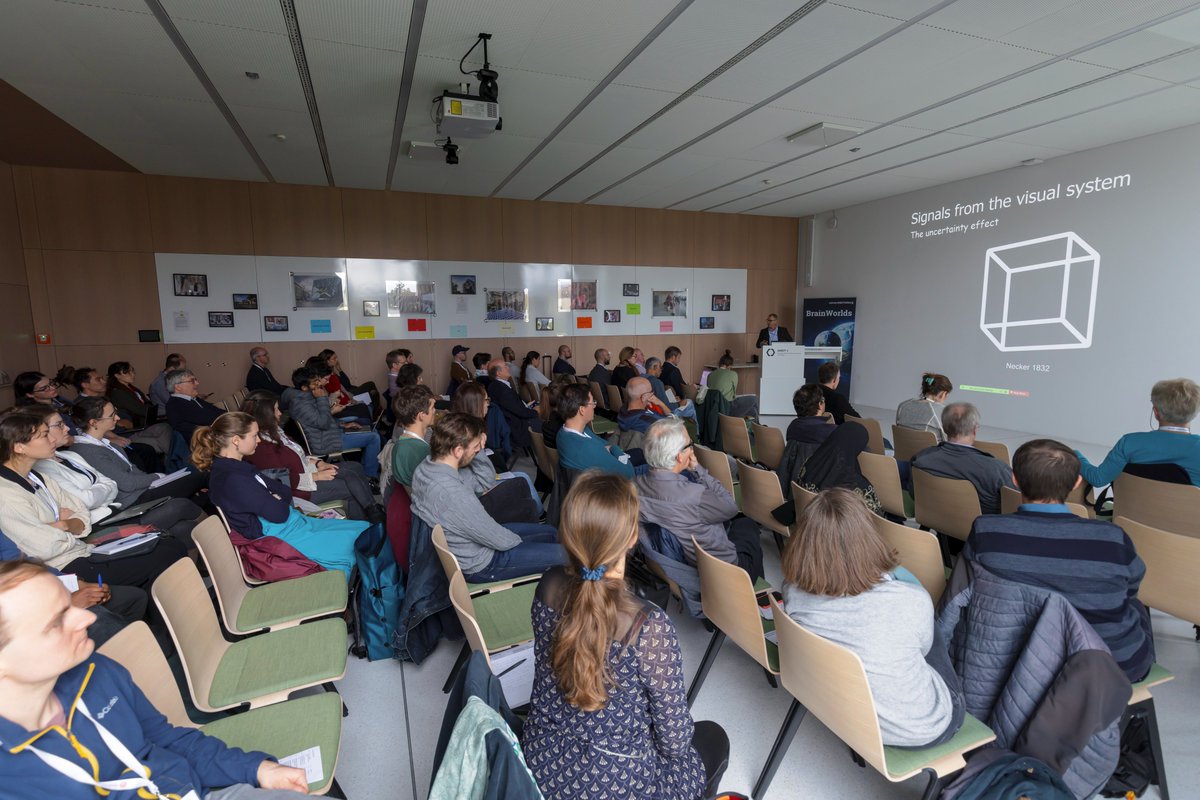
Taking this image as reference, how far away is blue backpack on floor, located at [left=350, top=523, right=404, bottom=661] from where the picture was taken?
278 cm

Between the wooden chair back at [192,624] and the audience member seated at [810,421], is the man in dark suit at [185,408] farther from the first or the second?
the audience member seated at [810,421]

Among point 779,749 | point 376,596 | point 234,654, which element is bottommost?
point 779,749

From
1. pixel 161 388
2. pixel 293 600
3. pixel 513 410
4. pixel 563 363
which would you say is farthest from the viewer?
pixel 563 363

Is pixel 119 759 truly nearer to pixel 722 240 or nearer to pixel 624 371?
pixel 624 371

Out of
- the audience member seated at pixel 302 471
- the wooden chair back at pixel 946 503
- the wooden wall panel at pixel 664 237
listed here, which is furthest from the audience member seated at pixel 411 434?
the wooden wall panel at pixel 664 237

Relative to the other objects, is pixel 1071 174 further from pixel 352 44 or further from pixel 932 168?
pixel 352 44

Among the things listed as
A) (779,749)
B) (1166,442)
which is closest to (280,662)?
(779,749)

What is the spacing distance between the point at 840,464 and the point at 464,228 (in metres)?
7.50

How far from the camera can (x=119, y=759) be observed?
1252 millimetres

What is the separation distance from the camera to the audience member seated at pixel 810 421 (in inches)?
150

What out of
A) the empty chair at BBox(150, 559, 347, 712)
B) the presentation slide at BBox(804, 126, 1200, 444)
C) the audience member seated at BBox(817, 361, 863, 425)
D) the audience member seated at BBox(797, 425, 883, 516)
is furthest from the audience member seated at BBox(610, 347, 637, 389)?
the empty chair at BBox(150, 559, 347, 712)

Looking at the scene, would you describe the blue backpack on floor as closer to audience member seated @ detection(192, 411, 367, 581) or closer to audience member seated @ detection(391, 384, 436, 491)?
audience member seated @ detection(192, 411, 367, 581)

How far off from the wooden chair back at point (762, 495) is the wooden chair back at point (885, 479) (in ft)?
1.99

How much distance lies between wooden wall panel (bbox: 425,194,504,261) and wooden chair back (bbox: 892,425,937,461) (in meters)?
6.82
